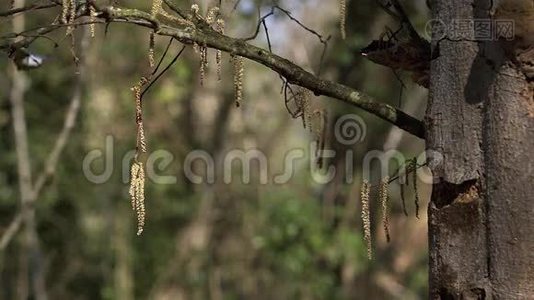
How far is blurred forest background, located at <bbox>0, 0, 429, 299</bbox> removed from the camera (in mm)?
7574

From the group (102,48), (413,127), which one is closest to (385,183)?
(413,127)

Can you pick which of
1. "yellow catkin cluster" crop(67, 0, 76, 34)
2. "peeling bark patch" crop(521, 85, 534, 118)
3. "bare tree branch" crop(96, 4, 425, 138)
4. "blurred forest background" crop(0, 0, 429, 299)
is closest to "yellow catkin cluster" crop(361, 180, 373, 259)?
"bare tree branch" crop(96, 4, 425, 138)

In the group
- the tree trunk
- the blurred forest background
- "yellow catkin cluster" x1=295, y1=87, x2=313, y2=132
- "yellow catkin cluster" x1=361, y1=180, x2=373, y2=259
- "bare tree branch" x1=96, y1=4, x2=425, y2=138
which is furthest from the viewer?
the blurred forest background

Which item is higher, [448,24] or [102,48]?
[102,48]

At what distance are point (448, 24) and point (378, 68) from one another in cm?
602

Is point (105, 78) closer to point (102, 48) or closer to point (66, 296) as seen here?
point (102, 48)

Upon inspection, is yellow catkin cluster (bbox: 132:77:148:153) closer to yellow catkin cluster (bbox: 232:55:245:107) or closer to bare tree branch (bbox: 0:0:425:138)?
bare tree branch (bbox: 0:0:425:138)

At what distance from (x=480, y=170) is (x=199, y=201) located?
7.60 m

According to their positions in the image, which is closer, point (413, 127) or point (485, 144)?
point (485, 144)

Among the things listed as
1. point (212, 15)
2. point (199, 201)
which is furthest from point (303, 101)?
point (199, 201)

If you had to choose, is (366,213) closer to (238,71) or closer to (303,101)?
(303,101)

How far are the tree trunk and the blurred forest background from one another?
5.09 metres

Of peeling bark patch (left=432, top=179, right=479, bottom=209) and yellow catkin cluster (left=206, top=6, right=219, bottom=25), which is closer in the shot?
peeling bark patch (left=432, top=179, right=479, bottom=209)

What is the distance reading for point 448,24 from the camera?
1873 mm
